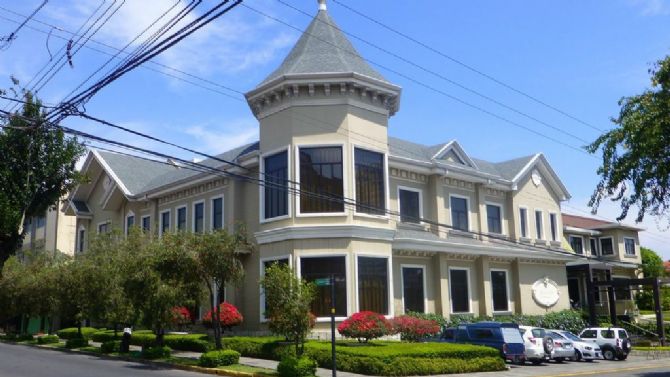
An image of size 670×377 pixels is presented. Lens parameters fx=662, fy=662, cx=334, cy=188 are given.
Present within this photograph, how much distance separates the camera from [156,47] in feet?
42.4

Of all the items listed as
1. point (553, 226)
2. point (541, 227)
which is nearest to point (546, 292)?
point (541, 227)

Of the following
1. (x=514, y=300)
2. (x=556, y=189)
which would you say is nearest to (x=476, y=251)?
(x=514, y=300)

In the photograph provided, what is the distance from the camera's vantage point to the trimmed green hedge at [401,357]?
2111cm

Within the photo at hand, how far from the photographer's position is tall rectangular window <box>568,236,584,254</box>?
5275cm

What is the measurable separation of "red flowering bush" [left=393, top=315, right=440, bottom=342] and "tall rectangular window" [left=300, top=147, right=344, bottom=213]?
17.5 feet

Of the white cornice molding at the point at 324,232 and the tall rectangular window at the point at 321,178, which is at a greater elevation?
the tall rectangular window at the point at 321,178

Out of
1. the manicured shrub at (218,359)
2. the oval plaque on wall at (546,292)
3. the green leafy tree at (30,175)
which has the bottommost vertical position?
the manicured shrub at (218,359)

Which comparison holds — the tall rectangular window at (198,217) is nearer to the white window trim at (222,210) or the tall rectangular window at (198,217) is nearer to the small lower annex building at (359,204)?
the small lower annex building at (359,204)

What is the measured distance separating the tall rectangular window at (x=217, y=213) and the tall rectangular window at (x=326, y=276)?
306 inches

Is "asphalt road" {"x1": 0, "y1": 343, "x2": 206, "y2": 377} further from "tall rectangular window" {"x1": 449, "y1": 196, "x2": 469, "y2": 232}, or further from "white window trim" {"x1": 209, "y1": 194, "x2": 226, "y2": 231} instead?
"tall rectangular window" {"x1": 449, "y1": 196, "x2": 469, "y2": 232}

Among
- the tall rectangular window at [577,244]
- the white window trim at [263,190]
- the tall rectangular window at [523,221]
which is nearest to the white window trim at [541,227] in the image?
the tall rectangular window at [523,221]

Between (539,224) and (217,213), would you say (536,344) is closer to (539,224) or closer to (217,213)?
(217,213)

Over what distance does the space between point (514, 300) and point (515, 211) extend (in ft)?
17.7

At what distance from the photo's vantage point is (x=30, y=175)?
104ft
